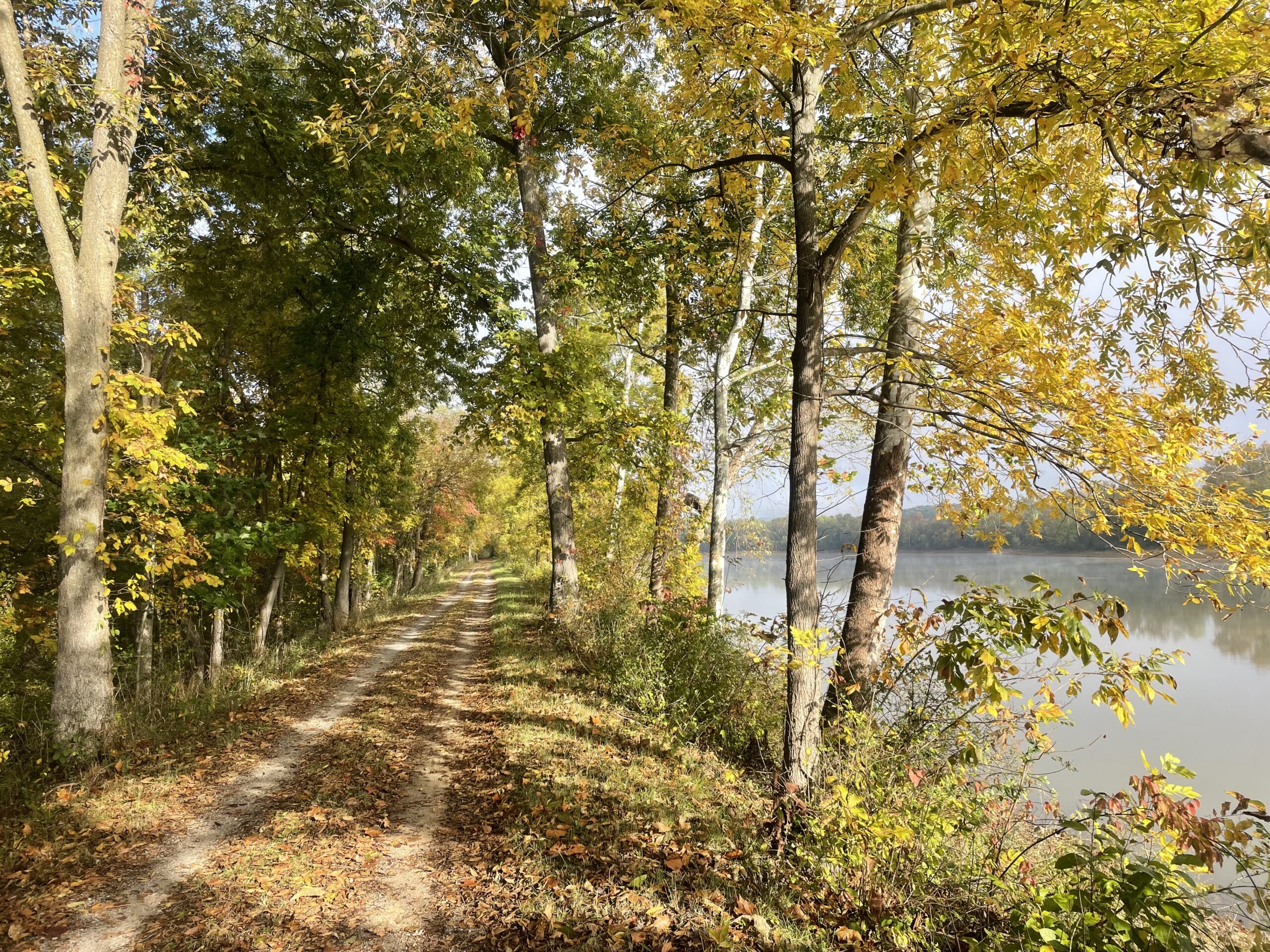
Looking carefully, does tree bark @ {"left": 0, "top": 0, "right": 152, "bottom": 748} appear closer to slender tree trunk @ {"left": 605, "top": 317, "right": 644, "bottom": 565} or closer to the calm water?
the calm water

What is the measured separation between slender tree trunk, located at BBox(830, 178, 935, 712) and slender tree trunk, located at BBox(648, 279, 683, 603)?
489cm

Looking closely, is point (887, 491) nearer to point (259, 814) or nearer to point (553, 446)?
point (259, 814)

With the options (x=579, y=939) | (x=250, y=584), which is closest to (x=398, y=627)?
(x=250, y=584)

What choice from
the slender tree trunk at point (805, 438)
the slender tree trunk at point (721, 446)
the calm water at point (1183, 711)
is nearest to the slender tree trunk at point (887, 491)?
the calm water at point (1183, 711)

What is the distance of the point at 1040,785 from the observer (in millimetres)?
4203

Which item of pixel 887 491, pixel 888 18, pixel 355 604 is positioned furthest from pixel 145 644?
pixel 888 18

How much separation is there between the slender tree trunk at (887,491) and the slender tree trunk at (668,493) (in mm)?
4888

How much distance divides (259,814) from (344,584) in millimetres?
12235

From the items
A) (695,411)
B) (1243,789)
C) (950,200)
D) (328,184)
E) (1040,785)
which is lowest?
(1243,789)

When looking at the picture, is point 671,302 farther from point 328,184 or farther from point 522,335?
point 328,184

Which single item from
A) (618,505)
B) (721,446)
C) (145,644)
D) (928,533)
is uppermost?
(721,446)

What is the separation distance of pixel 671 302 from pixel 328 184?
719cm

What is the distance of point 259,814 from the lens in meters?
5.09

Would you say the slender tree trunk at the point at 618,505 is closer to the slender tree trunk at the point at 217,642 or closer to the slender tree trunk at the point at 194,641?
the slender tree trunk at the point at 217,642
